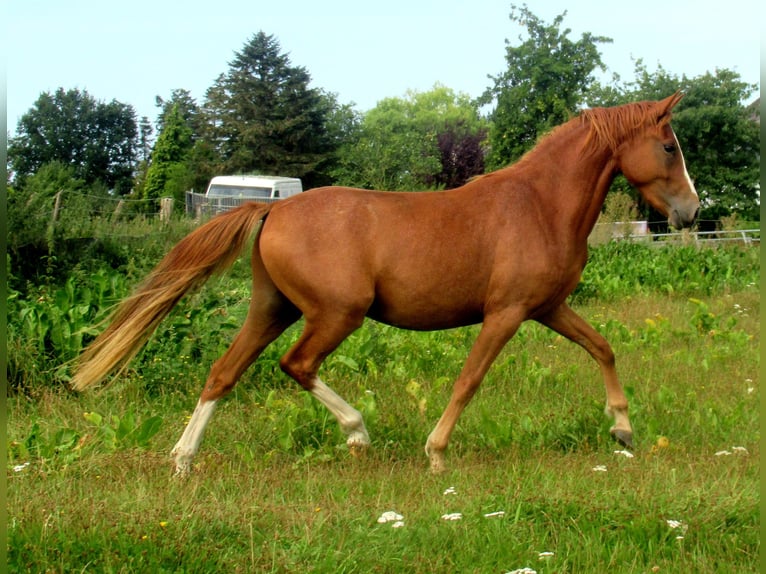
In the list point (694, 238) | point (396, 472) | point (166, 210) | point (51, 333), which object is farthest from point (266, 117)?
point (396, 472)

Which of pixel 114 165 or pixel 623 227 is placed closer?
pixel 623 227

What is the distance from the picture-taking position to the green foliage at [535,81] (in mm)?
39438

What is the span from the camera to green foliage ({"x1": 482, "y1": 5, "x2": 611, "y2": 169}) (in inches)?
1553

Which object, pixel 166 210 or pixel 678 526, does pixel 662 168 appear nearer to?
pixel 678 526

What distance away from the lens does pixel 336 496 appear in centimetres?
444

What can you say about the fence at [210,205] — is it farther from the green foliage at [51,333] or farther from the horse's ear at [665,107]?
the horse's ear at [665,107]

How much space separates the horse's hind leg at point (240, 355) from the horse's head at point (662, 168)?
2460 mm

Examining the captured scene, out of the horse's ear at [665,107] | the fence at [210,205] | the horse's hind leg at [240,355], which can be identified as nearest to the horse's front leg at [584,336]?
the horse's ear at [665,107]

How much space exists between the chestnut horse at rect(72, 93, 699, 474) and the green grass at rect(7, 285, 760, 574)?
347 millimetres

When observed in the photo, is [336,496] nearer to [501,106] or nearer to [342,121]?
[501,106]

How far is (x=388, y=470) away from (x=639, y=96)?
40.1 meters

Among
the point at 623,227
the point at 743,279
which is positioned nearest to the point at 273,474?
the point at 743,279

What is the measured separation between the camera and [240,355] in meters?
5.47

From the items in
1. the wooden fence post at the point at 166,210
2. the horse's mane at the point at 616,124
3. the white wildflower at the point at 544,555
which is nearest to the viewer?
the white wildflower at the point at 544,555
